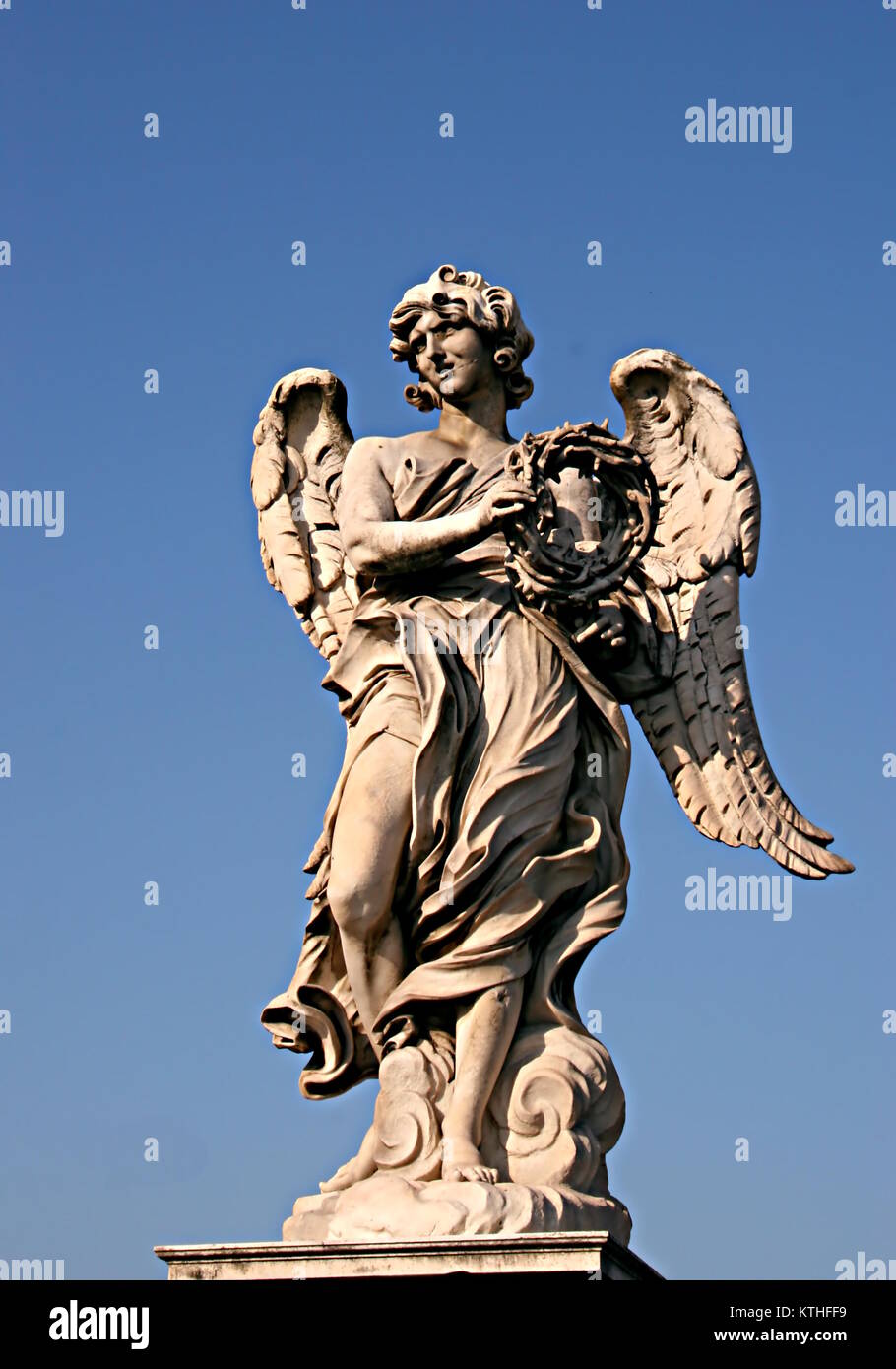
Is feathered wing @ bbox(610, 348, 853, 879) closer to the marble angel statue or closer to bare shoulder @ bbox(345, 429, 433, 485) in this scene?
the marble angel statue

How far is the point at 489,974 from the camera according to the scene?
11.4 meters

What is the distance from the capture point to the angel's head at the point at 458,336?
12.3 meters

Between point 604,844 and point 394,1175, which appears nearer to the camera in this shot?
point 394,1175

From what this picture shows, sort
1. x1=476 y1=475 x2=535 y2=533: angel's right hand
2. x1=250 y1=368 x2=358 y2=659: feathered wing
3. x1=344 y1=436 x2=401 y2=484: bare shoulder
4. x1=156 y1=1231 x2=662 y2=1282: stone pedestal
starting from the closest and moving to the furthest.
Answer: x1=156 y1=1231 x2=662 y2=1282: stone pedestal
x1=476 y1=475 x2=535 y2=533: angel's right hand
x1=344 y1=436 x2=401 y2=484: bare shoulder
x1=250 y1=368 x2=358 y2=659: feathered wing

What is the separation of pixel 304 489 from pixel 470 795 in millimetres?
2159

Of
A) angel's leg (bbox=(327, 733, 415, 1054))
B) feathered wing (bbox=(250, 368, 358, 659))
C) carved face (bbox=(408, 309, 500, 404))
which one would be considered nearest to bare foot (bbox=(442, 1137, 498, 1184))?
angel's leg (bbox=(327, 733, 415, 1054))

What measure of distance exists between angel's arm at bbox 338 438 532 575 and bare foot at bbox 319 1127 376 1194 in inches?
95.4

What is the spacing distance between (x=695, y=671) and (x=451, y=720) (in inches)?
51.8

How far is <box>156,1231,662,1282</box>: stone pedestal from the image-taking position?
1037 centimetres
